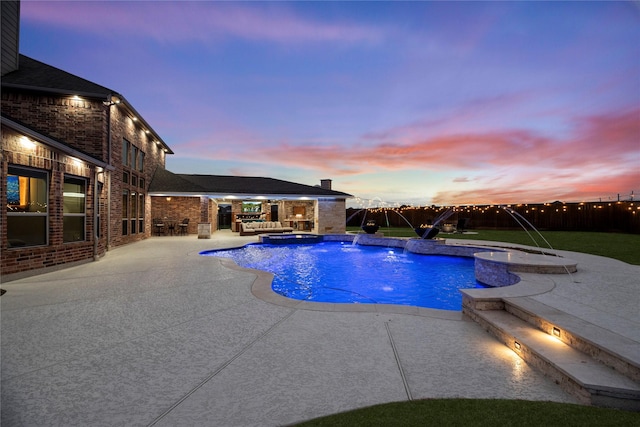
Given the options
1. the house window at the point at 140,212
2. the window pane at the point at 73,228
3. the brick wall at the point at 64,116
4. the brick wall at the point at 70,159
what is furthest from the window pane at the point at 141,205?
the window pane at the point at 73,228

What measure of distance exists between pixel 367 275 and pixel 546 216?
68.5 ft

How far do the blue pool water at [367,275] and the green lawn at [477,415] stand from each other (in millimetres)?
4397

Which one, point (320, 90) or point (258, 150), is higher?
point (320, 90)

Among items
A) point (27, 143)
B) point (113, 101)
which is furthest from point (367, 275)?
point (113, 101)

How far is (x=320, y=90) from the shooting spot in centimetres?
2188

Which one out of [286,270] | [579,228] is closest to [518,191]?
[579,228]

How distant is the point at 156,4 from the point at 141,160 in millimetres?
9521

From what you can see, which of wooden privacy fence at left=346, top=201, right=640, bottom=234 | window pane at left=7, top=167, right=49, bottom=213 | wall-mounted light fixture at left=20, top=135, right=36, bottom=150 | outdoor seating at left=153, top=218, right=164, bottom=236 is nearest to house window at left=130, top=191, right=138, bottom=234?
outdoor seating at left=153, top=218, right=164, bottom=236

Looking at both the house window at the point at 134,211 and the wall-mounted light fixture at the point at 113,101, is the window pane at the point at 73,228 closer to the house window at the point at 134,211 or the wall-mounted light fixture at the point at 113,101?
the wall-mounted light fixture at the point at 113,101

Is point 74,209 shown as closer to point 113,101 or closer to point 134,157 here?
point 113,101

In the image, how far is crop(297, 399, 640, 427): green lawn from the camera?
2.13 meters

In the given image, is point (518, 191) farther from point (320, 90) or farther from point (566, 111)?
point (320, 90)

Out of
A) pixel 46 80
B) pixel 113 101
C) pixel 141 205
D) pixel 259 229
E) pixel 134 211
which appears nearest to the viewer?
pixel 46 80

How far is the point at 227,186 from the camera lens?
21.6 metres
